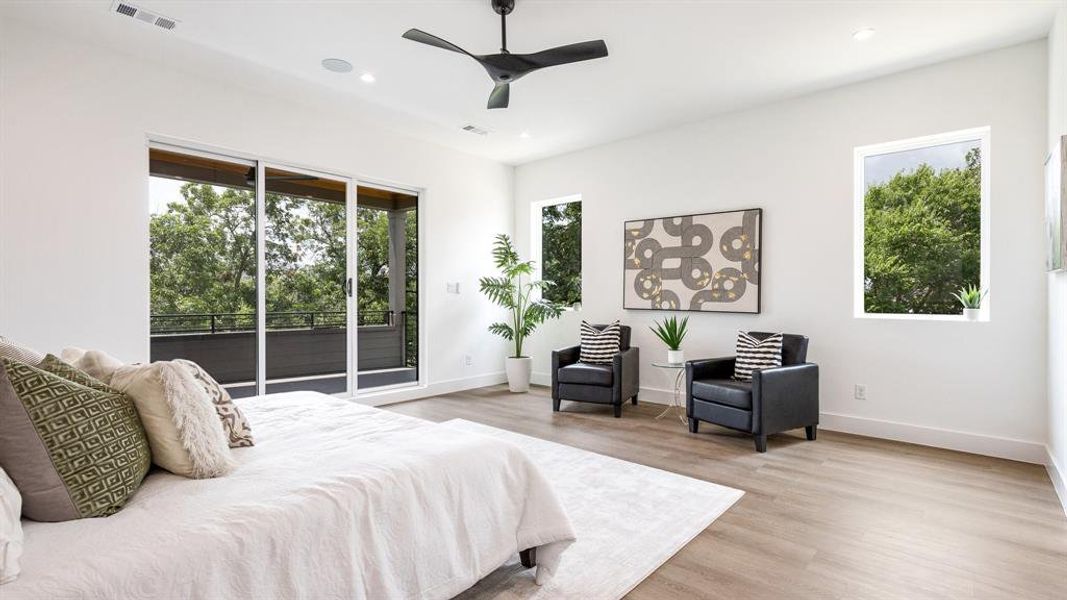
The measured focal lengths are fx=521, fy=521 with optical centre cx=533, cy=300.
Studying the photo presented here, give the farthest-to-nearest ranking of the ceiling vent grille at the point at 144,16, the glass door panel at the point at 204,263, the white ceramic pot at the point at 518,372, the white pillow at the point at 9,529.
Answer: the white ceramic pot at the point at 518,372
the glass door panel at the point at 204,263
the ceiling vent grille at the point at 144,16
the white pillow at the point at 9,529

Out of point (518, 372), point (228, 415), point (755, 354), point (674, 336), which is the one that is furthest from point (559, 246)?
point (228, 415)

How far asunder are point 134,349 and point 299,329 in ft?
4.27

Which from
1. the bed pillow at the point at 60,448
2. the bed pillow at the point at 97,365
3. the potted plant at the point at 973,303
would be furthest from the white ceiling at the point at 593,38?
the bed pillow at the point at 60,448

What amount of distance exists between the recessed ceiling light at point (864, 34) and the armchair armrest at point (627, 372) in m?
2.99

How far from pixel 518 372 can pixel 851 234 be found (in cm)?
359

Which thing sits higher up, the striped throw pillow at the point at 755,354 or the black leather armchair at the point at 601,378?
the striped throw pillow at the point at 755,354

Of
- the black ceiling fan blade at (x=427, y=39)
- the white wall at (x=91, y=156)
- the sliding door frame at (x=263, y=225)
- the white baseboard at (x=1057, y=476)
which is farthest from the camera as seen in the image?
the sliding door frame at (x=263, y=225)

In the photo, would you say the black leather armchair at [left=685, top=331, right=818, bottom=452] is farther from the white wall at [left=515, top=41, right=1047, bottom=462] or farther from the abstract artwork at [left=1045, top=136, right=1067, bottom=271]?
the abstract artwork at [left=1045, top=136, right=1067, bottom=271]

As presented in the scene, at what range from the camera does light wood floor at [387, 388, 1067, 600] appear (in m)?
2.03

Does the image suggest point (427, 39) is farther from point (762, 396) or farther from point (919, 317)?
point (919, 317)

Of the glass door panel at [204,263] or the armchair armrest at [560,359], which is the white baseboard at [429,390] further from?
the armchair armrest at [560,359]

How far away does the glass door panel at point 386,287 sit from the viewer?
538 cm

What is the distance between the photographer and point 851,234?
4.24 m

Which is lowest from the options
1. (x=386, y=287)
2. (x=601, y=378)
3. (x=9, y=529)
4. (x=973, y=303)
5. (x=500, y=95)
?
(x=601, y=378)
